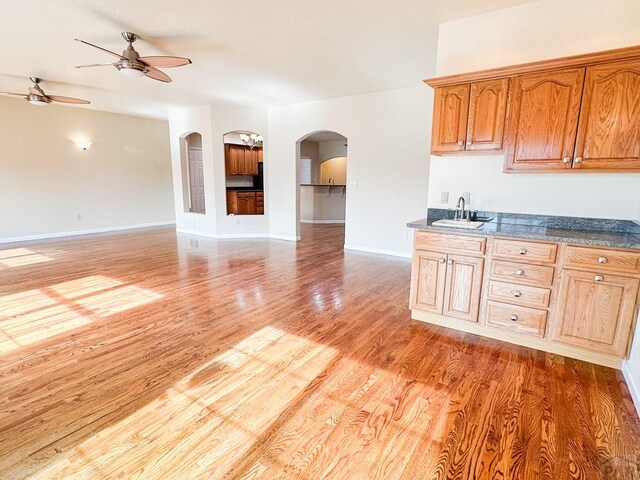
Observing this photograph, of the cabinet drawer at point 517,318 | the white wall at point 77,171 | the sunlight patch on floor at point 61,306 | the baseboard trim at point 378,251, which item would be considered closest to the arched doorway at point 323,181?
the baseboard trim at point 378,251

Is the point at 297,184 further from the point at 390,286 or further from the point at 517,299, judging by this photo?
the point at 517,299

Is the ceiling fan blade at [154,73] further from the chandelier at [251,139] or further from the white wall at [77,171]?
the chandelier at [251,139]

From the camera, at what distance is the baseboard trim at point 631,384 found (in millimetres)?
1912

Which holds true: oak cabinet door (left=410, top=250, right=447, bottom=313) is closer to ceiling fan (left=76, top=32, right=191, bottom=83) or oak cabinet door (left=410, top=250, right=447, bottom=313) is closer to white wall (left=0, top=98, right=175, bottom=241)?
ceiling fan (left=76, top=32, right=191, bottom=83)

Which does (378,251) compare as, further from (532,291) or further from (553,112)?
(553,112)

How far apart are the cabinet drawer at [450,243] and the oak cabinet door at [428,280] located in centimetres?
6

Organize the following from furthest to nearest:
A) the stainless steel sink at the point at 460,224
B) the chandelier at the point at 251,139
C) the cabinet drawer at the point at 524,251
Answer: the chandelier at the point at 251,139, the stainless steel sink at the point at 460,224, the cabinet drawer at the point at 524,251

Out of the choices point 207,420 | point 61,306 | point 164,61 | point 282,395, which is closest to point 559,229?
point 282,395

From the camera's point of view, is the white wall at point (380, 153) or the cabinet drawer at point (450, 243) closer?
the cabinet drawer at point (450, 243)

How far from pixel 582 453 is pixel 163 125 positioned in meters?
9.97

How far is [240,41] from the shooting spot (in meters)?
3.50

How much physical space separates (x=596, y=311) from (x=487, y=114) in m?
1.72

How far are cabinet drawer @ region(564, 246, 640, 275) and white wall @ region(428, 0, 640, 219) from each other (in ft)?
2.02

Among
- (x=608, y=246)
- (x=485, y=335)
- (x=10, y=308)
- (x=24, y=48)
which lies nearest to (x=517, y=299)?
(x=485, y=335)
